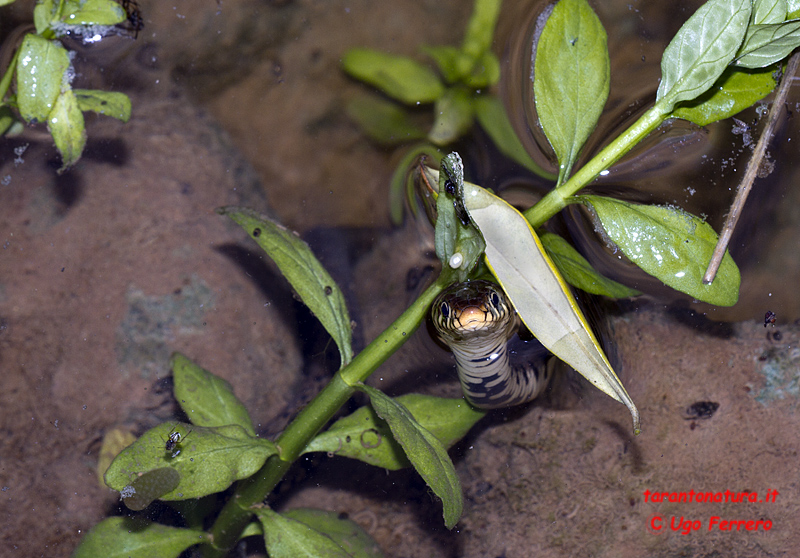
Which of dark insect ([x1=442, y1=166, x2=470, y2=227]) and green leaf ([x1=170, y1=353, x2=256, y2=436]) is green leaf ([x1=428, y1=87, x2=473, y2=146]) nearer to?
dark insect ([x1=442, y1=166, x2=470, y2=227])

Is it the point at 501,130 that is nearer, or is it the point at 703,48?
the point at 703,48

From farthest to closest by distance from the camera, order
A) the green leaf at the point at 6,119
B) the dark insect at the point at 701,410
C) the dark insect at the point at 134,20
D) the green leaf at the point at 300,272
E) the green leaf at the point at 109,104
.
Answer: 1. the dark insect at the point at 134,20
2. the green leaf at the point at 6,119
3. the dark insect at the point at 701,410
4. the green leaf at the point at 109,104
5. the green leaf at the point at 300,272

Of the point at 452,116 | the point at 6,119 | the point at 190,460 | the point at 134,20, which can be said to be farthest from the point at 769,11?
the point at 6,119

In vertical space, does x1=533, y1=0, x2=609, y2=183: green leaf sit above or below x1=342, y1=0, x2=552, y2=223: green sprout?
above

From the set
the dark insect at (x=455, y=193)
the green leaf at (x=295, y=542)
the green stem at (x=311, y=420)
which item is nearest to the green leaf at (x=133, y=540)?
the green stem at (x=311, y=420)

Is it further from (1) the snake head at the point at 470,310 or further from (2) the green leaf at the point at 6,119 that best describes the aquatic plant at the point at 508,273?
(2) the green leaf at the point at 6,119

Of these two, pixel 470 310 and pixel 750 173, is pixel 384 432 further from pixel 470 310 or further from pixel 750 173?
pixel 750 173

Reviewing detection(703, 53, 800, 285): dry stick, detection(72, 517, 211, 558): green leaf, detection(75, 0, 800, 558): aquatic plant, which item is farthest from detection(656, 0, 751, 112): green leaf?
detection(72, 517, 211, 558): green leaf
